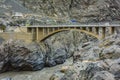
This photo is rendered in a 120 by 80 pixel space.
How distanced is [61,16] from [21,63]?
3970 cm

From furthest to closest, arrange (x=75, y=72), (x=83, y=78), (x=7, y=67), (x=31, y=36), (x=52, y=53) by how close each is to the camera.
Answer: (x=52, y=53)
(x=31, y=36)
(x=7, y=67)
(x=75, y=72)
(x=83, y=78)

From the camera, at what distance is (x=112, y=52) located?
2831 cm

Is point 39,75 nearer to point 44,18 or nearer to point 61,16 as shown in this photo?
point 44,18

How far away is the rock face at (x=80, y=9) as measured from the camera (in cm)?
9831

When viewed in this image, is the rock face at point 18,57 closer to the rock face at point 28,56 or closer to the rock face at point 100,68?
the rock face at point 28,56

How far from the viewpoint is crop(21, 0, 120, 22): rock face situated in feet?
323

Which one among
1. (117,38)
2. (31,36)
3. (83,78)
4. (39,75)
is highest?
(117,38)

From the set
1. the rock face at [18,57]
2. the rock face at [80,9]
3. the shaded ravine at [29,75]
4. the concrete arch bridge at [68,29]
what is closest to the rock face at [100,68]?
the concrete arch bridge at [68,29]

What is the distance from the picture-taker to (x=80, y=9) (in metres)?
108

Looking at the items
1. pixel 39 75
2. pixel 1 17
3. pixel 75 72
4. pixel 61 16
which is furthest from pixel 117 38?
pixel 61 16

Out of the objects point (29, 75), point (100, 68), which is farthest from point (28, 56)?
point (100, 68)

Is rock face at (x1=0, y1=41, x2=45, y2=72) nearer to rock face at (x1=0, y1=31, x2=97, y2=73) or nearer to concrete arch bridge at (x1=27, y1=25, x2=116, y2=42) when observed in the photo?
rock face at (x1=0, y1=31, x2=97, y2=73)

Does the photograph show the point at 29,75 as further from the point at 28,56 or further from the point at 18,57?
the point at 18,57

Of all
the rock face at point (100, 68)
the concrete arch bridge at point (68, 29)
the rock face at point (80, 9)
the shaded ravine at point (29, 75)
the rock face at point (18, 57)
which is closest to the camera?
the rock face at point (100, 68)
